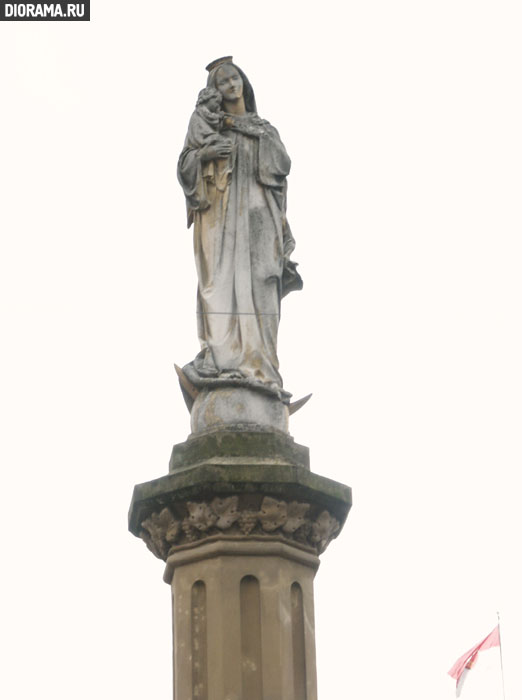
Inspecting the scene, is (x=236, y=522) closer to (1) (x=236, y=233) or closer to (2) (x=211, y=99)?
(1) (x=236, y=233)

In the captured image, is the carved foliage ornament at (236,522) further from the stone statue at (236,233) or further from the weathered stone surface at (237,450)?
the stone statue at (236,233)

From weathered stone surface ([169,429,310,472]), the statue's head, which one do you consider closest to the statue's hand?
the statue's head

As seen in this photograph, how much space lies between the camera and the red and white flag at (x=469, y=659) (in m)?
19.2

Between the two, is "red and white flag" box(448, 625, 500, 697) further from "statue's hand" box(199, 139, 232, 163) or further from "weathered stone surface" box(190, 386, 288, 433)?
"statue's hand" box(199, 139, 232, 163)

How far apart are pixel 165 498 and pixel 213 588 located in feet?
2.78

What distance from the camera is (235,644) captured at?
1316cm

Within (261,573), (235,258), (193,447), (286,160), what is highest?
(286,160)

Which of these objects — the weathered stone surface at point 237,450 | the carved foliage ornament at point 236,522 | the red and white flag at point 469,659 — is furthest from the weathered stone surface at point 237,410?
the red and white flag at point 469,659

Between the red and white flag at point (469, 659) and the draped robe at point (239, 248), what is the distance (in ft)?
20.2

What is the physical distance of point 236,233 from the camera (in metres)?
14.9

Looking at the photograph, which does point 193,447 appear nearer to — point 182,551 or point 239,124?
point 182,551

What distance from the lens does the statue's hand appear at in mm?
15023

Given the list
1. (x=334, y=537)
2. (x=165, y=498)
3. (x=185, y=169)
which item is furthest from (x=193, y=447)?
(x=185, y=169)

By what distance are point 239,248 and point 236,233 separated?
0.16 m
